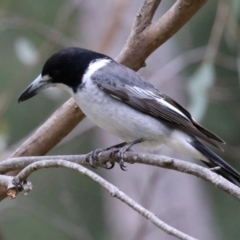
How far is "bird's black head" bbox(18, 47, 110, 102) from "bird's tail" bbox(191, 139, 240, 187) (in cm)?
44

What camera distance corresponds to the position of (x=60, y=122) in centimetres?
199

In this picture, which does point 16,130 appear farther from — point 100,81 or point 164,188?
point 100,81

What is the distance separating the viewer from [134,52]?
1949 millimetres

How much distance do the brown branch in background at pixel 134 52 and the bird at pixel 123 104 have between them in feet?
0.21

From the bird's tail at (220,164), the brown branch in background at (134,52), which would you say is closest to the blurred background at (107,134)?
the brown branch in background at (134,52)

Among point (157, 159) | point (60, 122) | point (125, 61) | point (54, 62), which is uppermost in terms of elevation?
point (125, 61)

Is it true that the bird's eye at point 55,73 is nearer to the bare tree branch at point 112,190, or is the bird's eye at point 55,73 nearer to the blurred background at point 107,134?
the blurred background at point 107,134

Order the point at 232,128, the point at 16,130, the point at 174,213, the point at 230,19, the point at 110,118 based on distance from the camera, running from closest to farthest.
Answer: the point at 110,118 < the point at 230,19 < the point at 174,213 < the point at 232,128 < the point at 16,130

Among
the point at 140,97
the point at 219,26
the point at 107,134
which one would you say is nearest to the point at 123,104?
the point at 140,97

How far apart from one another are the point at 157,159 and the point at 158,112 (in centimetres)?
59

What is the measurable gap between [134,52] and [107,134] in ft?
4.77

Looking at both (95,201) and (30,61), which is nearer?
(30,61)

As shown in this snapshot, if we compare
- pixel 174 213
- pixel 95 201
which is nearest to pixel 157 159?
pixel 174 213

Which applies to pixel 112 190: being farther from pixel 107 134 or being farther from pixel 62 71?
pixel 107 134
